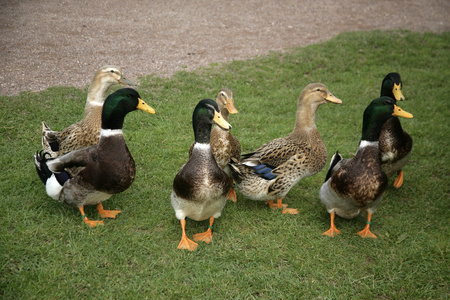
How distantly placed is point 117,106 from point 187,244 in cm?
152

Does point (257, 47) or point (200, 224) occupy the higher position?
point (257, 47)

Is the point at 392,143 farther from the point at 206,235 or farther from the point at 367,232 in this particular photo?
the point at 206,235

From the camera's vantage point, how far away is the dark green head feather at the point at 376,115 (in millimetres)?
3971

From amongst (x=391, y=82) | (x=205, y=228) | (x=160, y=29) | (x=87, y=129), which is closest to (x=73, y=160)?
(x=87, y=129)

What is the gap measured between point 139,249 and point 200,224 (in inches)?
30.2

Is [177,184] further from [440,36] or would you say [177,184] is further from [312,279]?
[440,36]

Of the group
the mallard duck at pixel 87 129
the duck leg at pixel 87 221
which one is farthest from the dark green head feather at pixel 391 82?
the duck leg at pixel 87 221

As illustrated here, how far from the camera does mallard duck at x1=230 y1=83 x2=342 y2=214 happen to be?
4277mm

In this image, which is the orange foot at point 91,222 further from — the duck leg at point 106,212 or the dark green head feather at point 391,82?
the dark green head feather at point 391,82

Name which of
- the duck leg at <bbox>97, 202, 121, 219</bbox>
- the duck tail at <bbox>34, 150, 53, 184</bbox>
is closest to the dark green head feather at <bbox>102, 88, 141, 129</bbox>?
the duck tail at <bbox>34, 150, 53, 184</bbox>

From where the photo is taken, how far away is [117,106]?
388 centimetres

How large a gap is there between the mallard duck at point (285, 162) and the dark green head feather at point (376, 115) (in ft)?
1.89

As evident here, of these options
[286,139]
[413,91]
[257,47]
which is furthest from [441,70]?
[286,139]

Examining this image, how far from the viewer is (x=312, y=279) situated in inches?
141
